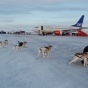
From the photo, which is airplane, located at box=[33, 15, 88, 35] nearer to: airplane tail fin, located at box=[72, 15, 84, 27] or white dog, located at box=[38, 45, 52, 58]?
airplane tail fin, located at box=[72, 15, 84, 27]

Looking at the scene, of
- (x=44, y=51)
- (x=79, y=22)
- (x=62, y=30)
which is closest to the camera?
(x=44, y=51)

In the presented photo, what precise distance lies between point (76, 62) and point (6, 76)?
4313mm

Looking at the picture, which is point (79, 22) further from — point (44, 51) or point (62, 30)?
point (44, 51)

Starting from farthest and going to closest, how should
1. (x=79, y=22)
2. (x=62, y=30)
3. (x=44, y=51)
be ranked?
(x=79, y=22), (x=62, y=30), (x=44, y=51)

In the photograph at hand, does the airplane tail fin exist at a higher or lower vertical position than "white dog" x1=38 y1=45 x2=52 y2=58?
lower

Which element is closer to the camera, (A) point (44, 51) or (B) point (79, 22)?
(A) point (44, 51)

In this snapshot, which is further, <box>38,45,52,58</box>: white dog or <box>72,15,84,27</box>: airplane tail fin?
<box>72,15,84,27</box>: airplane tail fin

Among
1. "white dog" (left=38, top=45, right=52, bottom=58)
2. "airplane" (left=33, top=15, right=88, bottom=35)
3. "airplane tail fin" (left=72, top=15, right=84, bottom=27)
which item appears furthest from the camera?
"airplane tail fin" (left=72, top=15, right=84, bottom=27)

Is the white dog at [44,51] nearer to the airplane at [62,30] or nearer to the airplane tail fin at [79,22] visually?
the airplane at [62,30]

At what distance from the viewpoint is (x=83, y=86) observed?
8500 mm

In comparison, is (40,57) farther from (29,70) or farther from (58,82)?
(58,82)

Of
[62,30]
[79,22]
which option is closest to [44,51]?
[62,30]

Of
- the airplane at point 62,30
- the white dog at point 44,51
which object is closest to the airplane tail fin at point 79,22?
the airplane at point 62,30

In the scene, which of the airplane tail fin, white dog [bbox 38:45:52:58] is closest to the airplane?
the airplane tail fin
